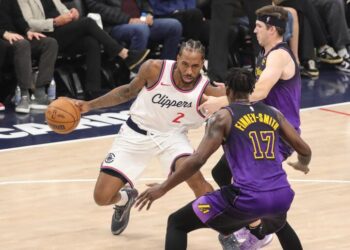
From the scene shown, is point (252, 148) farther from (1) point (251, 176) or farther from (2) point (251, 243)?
(2) point (251, 243)

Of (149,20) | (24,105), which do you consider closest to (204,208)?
(24,105)

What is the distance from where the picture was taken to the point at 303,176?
8.84m

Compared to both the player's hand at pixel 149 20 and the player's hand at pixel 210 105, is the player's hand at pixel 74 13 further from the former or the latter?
the player's hand at pixel 210 105

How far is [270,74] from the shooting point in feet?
22.5

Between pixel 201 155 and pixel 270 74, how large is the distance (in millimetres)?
1470

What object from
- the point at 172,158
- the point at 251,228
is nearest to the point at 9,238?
the point at 172,158

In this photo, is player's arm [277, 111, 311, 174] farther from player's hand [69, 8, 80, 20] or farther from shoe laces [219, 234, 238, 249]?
player's hand [69, 8, 80, 20]

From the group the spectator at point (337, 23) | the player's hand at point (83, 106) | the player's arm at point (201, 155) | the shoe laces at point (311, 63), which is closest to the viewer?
the player's arm at point (201, 155)

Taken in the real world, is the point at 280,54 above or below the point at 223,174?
above

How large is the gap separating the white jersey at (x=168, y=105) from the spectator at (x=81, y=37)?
14.9 feet

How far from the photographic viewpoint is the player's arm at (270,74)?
675 centimetres

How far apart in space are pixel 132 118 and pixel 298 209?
1.67 meters

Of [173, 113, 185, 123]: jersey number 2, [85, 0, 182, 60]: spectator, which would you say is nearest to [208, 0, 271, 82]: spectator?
[85, 0, 182, 60]: spectator

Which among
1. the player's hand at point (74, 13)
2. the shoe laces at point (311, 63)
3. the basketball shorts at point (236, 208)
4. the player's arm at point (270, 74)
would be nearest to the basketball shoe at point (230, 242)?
the basketball shorts at point (236, 208)
